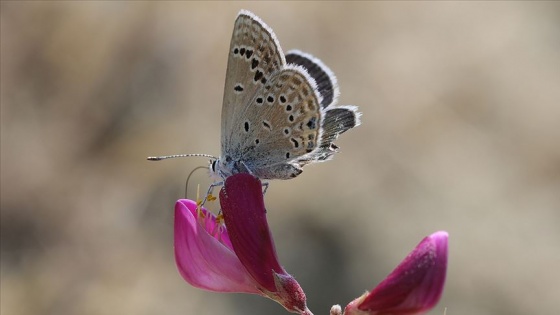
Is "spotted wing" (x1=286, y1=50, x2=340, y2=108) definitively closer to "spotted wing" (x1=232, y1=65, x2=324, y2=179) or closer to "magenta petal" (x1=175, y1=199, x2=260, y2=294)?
"spotted wing" (x1=232, y1=65, x2=324, y2=179)

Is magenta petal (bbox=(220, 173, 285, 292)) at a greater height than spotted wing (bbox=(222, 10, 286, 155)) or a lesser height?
lesser

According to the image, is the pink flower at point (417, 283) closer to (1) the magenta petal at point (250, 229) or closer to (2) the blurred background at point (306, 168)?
(1) the magenta petal at point (250, 229)

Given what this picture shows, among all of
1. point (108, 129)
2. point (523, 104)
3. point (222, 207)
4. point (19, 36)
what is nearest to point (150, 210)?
point (108, 129)

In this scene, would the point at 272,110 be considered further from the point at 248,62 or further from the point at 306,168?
the point at 306,168

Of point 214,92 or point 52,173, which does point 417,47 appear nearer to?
point 214,92

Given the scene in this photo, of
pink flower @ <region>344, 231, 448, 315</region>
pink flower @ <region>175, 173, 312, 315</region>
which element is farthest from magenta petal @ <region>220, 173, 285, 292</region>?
pink flower @ <region>344, 231, 448, 315</region>

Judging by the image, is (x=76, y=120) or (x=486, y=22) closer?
(x=76, y=120)

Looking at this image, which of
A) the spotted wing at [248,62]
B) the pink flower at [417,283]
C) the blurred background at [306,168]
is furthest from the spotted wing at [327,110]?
the blurred background at [306,168]
